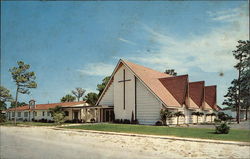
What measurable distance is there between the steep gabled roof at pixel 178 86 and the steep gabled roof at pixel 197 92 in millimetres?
7486

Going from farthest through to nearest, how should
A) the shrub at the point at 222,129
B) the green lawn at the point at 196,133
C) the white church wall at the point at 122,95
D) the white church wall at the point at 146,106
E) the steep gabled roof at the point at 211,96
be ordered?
the steep gabled roof at the point at 211,96 < the white church wall at the point at 122,95 < the white church wall at the point at 146,106 < the shrub at the point at 222,129 < the green lawn at the point at 196,133

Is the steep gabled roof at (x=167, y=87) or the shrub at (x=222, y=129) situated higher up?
the steep gabled roof at (x=167, y=87)

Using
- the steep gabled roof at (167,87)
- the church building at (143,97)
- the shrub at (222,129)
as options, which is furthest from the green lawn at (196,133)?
the steep gabled roof at (167,87)

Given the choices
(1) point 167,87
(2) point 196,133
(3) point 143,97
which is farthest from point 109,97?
(2) point 196,133

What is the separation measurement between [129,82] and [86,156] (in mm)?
24944

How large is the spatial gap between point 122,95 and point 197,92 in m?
14.4

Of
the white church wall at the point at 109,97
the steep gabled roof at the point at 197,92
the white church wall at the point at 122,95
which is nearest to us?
the white church wall at the point at 122,95

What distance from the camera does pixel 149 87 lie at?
99.6 ft

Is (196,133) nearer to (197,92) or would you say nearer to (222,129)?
(222,129)

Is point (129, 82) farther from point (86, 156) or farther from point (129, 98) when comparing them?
point (86, 156)

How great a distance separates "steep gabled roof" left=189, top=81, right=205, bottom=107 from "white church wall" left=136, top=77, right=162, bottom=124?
1262cm

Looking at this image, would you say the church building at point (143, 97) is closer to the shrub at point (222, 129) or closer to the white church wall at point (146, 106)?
the white church wall at point (146, 106)

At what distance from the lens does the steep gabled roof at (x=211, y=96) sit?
156 feet

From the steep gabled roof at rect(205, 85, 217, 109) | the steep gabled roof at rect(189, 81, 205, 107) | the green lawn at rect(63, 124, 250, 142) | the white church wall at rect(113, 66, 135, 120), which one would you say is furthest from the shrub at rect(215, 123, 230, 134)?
the steep gabled roof at rect(205, 85, 217, 109)
